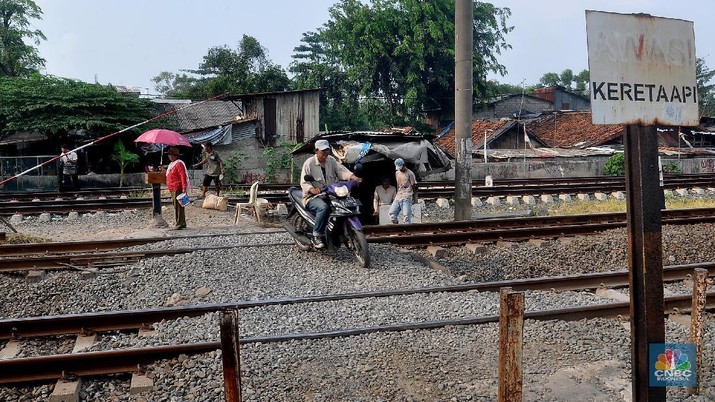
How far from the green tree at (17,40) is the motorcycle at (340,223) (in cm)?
3666

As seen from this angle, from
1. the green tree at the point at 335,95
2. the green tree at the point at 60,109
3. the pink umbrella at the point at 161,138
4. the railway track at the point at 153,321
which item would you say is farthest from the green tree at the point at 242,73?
the railway track at the point at 153,321

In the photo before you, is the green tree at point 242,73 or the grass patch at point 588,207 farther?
the green tree at point 242,73

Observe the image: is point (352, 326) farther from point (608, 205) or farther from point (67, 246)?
point (608, 205)

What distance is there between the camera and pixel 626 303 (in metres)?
6.40

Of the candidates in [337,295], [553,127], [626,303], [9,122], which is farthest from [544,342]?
[553,127]

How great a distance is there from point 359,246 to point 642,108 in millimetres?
5251

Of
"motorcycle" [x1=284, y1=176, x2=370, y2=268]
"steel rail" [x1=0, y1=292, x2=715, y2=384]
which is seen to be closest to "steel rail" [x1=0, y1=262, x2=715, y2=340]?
"steel rail" [x1=0, y1=292, x2=715, y2=384]

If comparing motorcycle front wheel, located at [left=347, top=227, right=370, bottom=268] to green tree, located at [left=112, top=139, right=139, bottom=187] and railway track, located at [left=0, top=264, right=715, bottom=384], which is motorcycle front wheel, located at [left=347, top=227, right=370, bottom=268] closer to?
railway track, located at [left=0, top=264, right=715, bottom=384]

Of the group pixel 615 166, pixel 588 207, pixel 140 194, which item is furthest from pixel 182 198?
pixel 615 166

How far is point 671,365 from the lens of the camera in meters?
3.64

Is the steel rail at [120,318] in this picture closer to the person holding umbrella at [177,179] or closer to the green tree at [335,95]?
the person holding umbrella at [177,179]

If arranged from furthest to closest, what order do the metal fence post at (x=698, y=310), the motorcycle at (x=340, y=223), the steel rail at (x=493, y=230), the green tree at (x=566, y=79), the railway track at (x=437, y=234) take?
1. the green tree at (x=566, y=79)
2. the steel rail at (x=493, y=230)
3. the railway track at (x=437, y=234)
4. the motorcycle at (x=340, y=223)
5. the metal fence post at (x=698, y=310)

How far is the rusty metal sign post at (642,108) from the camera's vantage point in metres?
3.16

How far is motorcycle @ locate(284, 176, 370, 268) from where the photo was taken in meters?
8.12
